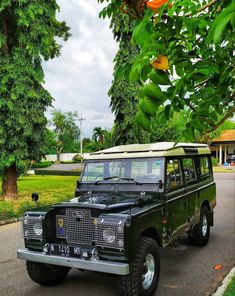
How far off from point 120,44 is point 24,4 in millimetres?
8084

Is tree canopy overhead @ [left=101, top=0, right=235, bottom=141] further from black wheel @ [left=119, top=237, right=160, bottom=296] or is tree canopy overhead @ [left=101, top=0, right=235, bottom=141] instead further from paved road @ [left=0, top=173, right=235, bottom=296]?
paved road @ [left=0, top=173, right=235, bottom=296]

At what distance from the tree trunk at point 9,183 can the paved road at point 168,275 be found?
5983 millimetres

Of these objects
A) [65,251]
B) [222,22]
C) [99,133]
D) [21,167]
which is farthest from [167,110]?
[99,133]

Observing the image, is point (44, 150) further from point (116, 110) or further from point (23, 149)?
point (116, 110)

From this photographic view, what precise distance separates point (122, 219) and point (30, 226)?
158 centimetres

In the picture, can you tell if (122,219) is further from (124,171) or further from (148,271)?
(124,171)

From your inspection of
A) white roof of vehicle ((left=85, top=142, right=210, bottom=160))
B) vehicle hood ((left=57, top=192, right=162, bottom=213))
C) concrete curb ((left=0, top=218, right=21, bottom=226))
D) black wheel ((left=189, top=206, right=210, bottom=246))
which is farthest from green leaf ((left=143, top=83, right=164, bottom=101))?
concrete curb ((left=0, top=218, right=21, bottom=226))

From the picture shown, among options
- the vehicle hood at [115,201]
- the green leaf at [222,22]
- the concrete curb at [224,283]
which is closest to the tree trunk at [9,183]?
the vehicle hood at [115,201]

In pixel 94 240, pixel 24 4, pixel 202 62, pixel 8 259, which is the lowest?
pixel 8 259

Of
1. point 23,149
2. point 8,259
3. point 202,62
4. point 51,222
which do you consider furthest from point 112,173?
point 23,149

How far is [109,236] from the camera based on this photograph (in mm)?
4707

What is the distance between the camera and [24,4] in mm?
13750

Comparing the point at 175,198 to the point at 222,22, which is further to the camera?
the point at 175,198

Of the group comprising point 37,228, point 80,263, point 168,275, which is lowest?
point 168,275
